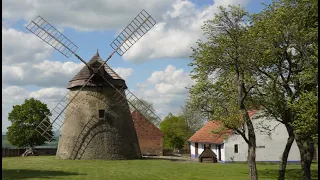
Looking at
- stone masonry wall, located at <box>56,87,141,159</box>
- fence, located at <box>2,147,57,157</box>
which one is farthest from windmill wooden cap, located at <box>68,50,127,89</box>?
fence, located at <box>2,147,57,157</box>

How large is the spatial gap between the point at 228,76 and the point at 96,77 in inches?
831

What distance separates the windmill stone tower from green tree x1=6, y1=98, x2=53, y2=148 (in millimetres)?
14842

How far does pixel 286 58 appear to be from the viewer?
71.7 feet

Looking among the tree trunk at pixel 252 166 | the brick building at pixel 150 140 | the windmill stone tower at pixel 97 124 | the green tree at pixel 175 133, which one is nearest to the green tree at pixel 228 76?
the tree trunk at pixel 252 166

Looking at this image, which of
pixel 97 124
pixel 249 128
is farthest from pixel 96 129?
pixel 249 128

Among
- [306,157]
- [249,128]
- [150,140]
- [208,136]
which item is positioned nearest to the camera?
[306,157]

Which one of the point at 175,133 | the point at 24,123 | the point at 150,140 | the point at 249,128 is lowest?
the point at 249,128

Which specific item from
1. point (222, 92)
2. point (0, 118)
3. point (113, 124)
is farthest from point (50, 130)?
point (0, 118)

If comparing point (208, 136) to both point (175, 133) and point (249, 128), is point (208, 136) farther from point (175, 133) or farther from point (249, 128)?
point (249, 128)

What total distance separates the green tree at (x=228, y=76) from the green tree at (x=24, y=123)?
3787 centimetres

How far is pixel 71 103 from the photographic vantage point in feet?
139

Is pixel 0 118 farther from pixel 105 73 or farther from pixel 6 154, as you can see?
pixel 6 154

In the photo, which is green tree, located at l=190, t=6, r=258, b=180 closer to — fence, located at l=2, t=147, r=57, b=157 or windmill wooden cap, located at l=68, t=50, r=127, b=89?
windmill wooden cap, located at l=68, t=50, r=127, b=89

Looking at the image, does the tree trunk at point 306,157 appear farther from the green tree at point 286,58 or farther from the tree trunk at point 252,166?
the tree trunk at point 252,166
